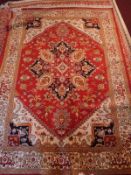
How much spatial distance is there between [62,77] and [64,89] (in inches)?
4.8

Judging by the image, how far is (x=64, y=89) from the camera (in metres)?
2.10

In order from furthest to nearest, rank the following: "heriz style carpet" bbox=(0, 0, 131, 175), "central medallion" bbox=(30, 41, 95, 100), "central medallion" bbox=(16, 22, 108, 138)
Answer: "central medallion" bbox=(30, 41, 95, 100), "central medallion" bbox=(16, 22, 108, 138), "heriz style carpet" bbox=(0, 0, 131, 175)

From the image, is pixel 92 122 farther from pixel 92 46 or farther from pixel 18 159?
pixel 92 46

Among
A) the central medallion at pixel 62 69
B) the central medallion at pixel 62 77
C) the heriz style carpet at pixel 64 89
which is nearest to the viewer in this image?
the heriz style carpet at pixel 64 89

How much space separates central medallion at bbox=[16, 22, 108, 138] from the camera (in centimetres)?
195

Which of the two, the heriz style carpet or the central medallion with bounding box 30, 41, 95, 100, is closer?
the heriz style carpet

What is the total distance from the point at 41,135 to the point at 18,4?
149cm

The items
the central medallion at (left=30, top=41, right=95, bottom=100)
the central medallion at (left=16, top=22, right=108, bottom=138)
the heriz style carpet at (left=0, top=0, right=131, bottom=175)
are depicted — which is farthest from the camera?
the central medallion at (left=30, top=41, right=95, bottom=100)

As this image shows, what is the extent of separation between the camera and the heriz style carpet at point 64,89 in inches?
67.7

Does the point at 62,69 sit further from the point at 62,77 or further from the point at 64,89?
the point at 64,89

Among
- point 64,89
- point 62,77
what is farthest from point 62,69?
point 64,89

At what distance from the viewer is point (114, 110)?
1965mm

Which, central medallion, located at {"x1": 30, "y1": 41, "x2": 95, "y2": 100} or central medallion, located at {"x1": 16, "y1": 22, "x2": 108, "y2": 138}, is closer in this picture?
central medallion, located at {"x1": 16, "y1": 22, "x2": 108, "y2": 138}

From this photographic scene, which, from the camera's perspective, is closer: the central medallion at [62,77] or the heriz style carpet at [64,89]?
the heriz style carpet at [64,89]
